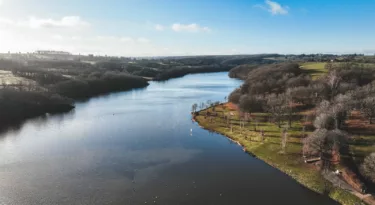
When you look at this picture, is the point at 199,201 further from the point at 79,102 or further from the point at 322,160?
the point at 79,102

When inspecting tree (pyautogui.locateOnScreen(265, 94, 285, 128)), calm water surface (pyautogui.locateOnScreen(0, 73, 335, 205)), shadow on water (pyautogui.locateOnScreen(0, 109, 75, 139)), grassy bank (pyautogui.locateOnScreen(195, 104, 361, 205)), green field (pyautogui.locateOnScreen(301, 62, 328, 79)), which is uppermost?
green field (pyautogui.locateOnScreen(301, 62, 328, 79))

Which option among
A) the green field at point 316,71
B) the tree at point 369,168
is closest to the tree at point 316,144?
the tree at point 369,168

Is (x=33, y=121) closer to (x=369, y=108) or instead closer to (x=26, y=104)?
(x=26, y=104)

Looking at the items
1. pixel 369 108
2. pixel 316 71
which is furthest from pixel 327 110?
pixel 316 71

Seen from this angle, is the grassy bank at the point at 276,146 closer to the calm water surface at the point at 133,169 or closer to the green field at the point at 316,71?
the calm water surface at the point at 133,169

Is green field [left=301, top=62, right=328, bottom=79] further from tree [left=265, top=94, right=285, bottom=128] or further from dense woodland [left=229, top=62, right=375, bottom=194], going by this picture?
tree [left=265, top=94, right=285, bottom=128]

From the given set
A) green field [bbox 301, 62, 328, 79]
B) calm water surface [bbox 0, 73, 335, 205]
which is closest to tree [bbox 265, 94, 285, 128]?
calm water surface [bbox 0, 73, 335, 205]
